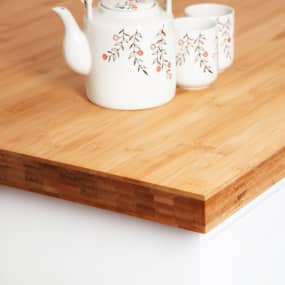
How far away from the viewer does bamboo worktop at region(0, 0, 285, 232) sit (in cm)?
102

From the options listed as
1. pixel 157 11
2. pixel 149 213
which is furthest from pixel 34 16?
pixel 149 213

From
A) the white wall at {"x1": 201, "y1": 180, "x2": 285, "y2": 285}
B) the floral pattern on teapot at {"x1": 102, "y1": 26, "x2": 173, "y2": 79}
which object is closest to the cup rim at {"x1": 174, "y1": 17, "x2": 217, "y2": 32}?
the floral pattern on teapot at {"x1": 102, "y1": 26, "x2": 173, "y2": 79}

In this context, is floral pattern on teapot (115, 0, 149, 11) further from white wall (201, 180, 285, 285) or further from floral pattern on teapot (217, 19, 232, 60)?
white wall (201, 180, 285, 285)

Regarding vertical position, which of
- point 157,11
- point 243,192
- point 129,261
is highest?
point 157,11

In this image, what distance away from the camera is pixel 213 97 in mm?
1279

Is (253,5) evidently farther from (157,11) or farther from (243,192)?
(243,192)

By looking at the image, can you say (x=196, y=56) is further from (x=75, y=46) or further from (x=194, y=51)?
(x=75, y=46)

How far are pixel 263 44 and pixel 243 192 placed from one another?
1.71ft

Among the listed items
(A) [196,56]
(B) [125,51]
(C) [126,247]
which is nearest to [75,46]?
(B) [125,51]

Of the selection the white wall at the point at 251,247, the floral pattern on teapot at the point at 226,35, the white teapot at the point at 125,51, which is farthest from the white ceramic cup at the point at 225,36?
the white wall at the point at 251,247

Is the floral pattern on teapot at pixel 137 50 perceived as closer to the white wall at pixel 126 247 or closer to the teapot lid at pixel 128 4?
the teapot lid at pixel 128 4

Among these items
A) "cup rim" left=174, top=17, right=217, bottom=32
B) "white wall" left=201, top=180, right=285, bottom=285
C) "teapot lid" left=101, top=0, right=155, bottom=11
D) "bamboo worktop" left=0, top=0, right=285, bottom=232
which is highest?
"teapot lid" left=101, top=0, right=155, bottom=11

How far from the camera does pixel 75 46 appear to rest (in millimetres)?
1219

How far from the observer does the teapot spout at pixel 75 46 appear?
3.99 ft
